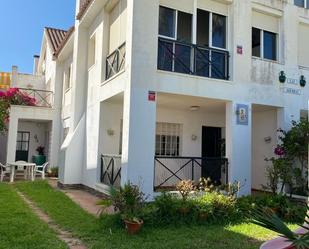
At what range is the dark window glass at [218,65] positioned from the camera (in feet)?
40.3

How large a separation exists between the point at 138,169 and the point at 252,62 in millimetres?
Result: 5901

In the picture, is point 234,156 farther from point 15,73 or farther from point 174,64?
point 15,73

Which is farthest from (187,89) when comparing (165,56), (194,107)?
(194,107)

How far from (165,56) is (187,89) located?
1.34 metres

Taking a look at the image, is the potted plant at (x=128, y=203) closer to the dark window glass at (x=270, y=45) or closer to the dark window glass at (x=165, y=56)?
the dark window glass at (x=165, y=56)

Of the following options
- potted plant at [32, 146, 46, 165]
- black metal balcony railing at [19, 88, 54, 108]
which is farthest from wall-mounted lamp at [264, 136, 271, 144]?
potted plant at [32, 146, 46, 165]

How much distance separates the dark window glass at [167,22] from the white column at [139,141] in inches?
96.0

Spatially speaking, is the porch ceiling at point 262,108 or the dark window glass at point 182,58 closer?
the dark window glass at point 182,58

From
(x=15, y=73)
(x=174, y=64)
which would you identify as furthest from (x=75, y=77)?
(x=15, y=73)

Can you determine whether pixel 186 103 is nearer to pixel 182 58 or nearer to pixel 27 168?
pixel 182 58

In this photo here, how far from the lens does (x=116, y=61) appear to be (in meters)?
12.8

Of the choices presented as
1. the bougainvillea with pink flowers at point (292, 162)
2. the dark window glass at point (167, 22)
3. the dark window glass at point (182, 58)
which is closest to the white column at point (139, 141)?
the dark window glass at point (182, 58)

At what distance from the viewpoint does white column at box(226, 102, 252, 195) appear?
11.9 metres

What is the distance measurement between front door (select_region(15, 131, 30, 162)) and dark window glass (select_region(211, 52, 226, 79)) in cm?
1810
